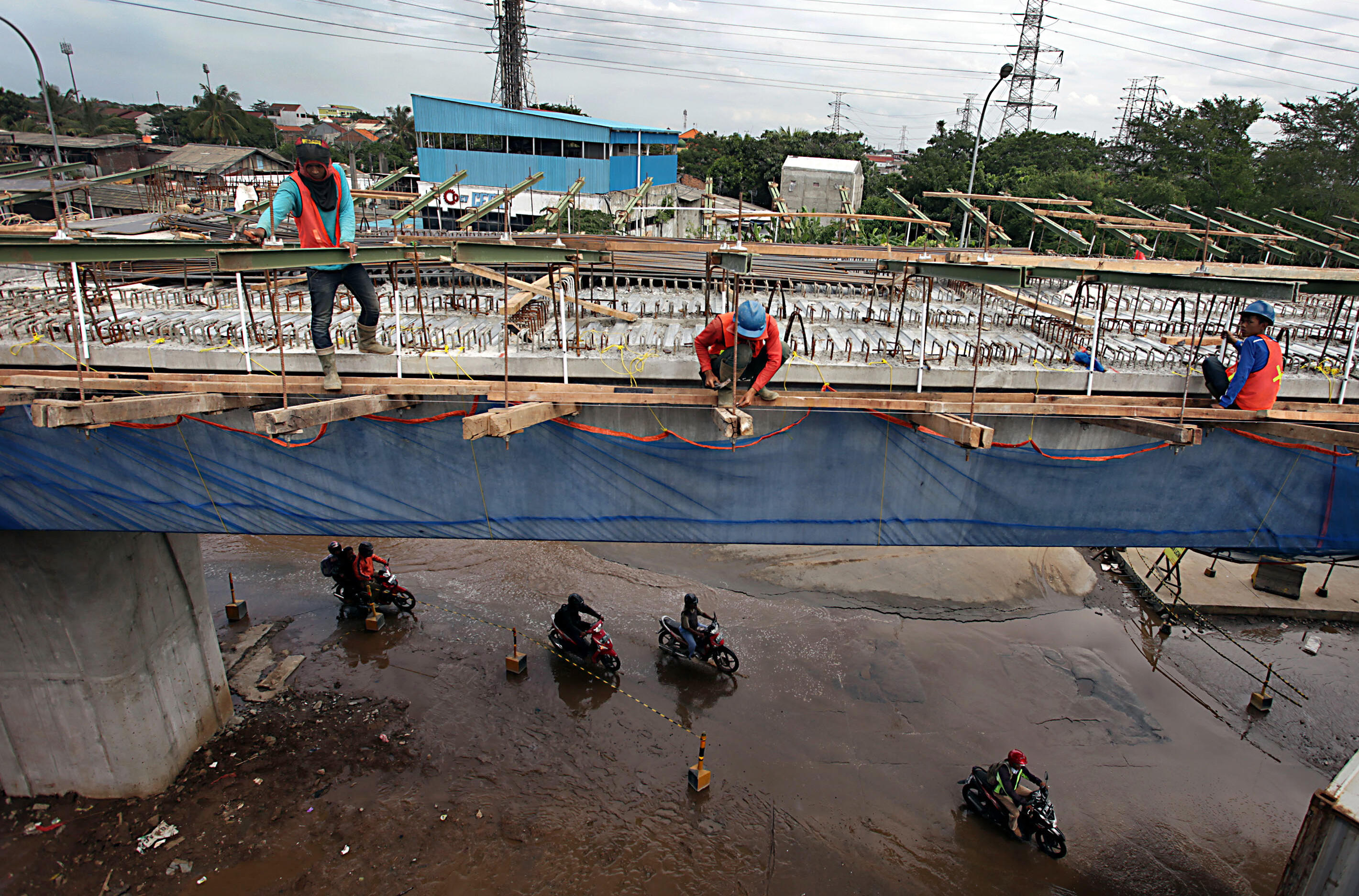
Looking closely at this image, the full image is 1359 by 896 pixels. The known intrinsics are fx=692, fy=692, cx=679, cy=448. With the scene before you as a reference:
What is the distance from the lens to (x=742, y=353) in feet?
22.5

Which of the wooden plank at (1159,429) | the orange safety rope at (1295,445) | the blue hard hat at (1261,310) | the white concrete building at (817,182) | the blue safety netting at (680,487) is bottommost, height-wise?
the blue safety netting at (680,487)

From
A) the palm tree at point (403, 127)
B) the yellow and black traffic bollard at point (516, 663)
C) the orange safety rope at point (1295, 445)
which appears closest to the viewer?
the orange safety rope at point (1295, 445)

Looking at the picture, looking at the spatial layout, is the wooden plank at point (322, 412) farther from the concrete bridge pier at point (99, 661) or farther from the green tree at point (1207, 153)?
the green tree at point (1207, 153)

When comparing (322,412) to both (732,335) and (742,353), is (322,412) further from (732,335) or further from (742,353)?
(742,353)

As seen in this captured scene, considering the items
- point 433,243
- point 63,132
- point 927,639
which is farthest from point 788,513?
point 63,132

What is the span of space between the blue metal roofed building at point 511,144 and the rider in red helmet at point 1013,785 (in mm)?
31976

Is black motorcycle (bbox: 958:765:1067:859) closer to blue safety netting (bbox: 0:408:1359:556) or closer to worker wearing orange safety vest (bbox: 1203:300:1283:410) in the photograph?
blue safety netting (bbox: 0:408:1359:556)

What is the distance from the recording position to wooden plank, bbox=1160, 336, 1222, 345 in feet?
28.8

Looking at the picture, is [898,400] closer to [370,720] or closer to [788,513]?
[788,513]

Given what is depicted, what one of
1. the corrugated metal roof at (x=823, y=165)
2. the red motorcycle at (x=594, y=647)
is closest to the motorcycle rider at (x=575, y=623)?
the red motorcycle at (x=594, y=647)

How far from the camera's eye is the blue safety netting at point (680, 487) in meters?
7.41

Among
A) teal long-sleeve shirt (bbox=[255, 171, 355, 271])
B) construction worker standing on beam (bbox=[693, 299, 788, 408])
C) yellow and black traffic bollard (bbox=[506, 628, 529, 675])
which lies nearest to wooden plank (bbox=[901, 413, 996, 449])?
construction worker standing on beam (bbox=[693, 299, 788, 408])

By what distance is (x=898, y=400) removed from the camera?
6.76m

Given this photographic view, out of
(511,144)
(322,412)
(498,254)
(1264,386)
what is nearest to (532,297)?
(498,254)
